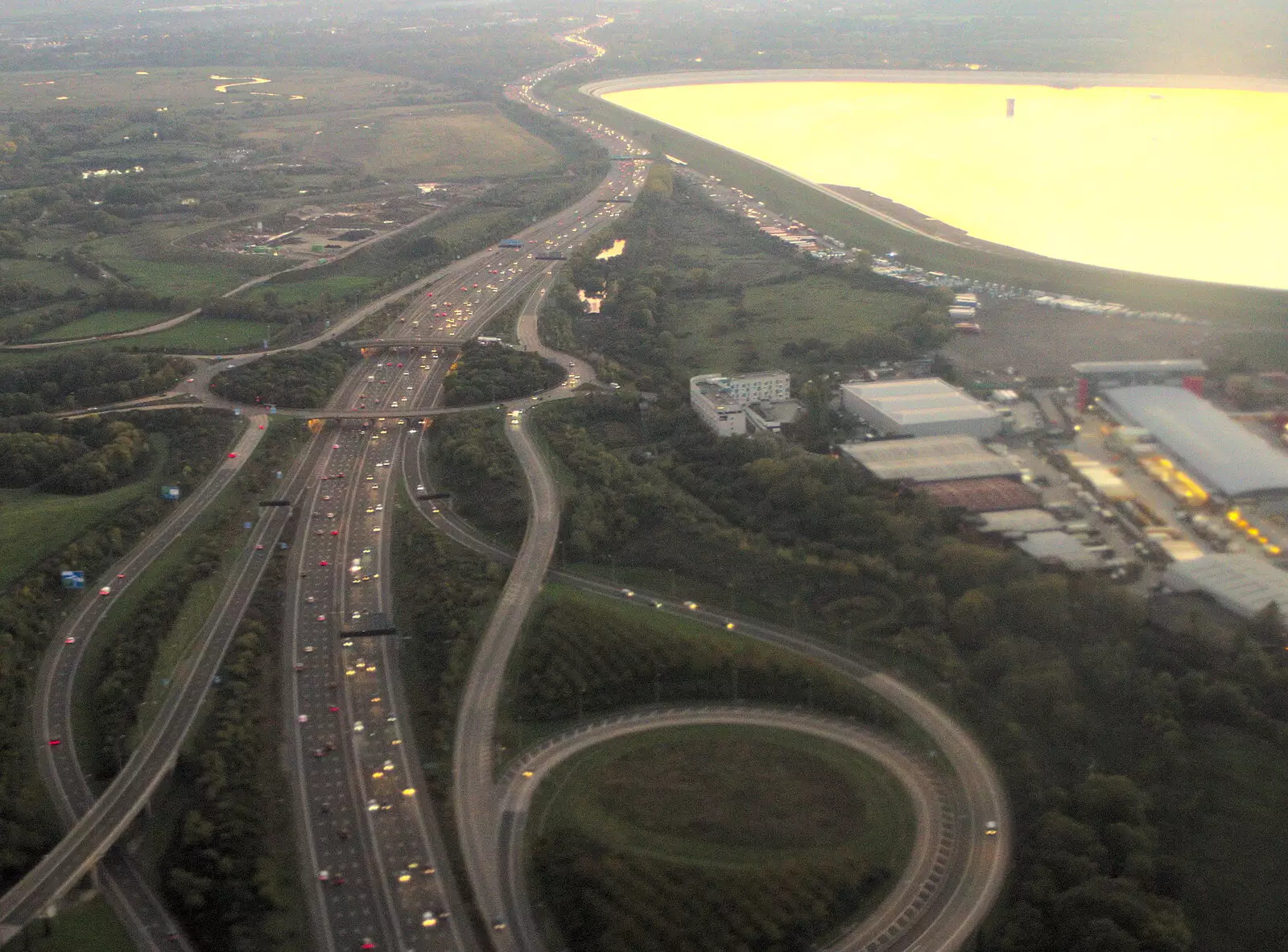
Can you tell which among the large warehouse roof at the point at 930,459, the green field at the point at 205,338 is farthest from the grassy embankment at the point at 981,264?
the green field at the point at 205,338

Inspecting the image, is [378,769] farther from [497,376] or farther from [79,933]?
[497,376]

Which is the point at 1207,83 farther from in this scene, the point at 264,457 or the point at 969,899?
the point at 969,899

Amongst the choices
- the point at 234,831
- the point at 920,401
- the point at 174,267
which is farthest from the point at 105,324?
the point at 234,831

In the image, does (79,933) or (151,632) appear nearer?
A: (79,933)

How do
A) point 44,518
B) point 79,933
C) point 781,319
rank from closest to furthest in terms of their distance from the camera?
point 79,933 → point 44,518 → point 781,319

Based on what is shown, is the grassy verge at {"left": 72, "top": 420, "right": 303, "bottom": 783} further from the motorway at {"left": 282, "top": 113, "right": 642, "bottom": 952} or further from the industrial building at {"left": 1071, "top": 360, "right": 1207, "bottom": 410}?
the industrial building at {"left": 1071, "top": 360, "right": 1207, "bottom": 410}

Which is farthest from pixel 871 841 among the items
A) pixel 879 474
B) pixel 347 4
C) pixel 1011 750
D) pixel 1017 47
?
pixel 347 4

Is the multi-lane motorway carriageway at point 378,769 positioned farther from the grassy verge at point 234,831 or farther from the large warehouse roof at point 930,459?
the large warehouse roof at point 930,459
